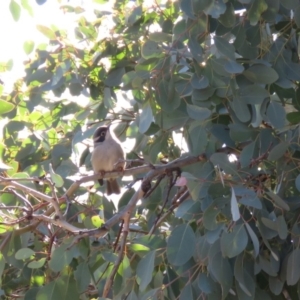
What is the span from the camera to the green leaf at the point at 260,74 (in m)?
2.99

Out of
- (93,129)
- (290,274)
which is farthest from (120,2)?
(290,274)

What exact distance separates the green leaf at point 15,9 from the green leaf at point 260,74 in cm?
102

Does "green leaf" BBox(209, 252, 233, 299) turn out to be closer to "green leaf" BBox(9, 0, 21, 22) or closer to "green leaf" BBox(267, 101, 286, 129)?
"green leaf" BBox(267, 101, 286, 129)

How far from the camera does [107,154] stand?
543 cm

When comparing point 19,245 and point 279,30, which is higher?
point 279,30

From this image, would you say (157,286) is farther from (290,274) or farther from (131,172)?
(131,172)

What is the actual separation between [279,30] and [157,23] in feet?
3.36

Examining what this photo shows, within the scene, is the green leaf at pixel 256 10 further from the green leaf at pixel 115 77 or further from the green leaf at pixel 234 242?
the green leaf at pixel 115 77

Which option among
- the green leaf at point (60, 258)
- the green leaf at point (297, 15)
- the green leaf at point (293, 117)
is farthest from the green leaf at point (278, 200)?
the green leaf at point (60, 258)

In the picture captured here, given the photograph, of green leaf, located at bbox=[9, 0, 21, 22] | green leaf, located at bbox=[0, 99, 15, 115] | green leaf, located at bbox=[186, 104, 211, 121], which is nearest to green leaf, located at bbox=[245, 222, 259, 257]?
green leaf, located at bbox=[186, 104, 211, 121]

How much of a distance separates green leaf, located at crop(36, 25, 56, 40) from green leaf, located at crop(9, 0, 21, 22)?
84cm

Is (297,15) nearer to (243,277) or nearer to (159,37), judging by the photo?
(159,37)

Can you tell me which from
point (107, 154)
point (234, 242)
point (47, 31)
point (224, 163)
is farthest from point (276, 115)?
point (107, 154)

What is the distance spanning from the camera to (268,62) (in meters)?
3.17
